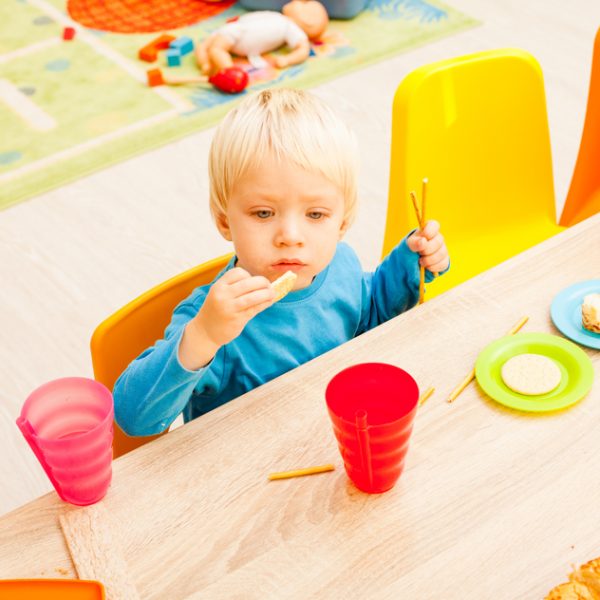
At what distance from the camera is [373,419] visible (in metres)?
0.98

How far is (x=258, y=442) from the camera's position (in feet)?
3.40

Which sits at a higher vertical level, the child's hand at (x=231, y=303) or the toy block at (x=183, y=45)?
the child's hand at (x=231, y=303)

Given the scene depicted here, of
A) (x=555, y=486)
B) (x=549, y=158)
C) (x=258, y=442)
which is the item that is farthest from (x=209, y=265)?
(x=549, y=158)

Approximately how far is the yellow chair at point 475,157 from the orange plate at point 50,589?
96 centimetres

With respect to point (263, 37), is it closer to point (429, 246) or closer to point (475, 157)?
point (475, 157)

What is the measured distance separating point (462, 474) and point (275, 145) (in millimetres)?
444

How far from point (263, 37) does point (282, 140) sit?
90.6 inches

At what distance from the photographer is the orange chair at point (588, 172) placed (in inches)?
70.8

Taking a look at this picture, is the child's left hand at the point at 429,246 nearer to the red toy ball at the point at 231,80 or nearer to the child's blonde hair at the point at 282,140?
the child's blonde hair at the point at 282,140

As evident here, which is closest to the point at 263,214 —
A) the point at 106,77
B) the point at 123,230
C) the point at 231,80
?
the point at 123,230

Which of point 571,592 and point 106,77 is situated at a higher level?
point 571,592

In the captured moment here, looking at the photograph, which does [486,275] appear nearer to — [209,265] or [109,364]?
[209,265]

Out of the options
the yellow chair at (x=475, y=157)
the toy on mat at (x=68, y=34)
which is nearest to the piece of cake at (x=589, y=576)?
the yellow chair at (x=475, y=157)

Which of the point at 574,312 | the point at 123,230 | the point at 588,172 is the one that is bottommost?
the point at 123,230
